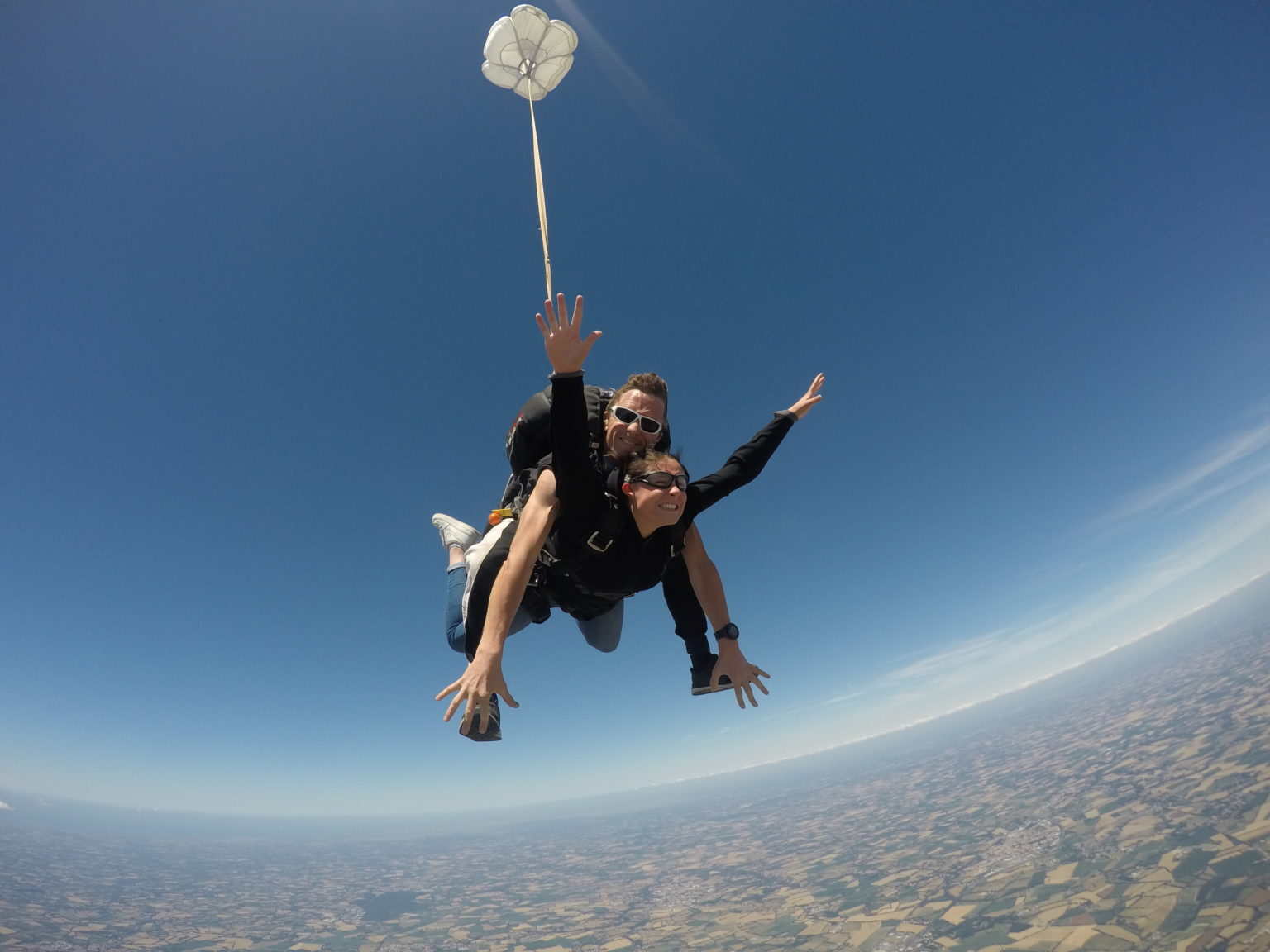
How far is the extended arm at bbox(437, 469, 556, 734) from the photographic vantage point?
2.02 metres

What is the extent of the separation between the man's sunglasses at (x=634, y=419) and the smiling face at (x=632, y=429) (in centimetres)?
1

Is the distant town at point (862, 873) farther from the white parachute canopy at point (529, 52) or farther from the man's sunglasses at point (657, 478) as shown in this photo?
the white parachute canopy at point (529, 52)

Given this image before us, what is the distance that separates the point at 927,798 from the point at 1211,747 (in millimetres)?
40532

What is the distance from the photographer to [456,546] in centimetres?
349

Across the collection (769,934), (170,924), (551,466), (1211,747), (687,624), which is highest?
(551,466)

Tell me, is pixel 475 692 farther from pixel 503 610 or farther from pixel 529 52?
pixel 529 52

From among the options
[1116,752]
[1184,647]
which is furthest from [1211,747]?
[1184,647]

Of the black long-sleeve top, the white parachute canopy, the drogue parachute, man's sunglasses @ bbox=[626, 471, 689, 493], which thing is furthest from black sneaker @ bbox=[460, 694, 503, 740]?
the white parachute canopy

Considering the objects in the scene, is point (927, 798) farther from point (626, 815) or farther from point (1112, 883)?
point (626, 815)

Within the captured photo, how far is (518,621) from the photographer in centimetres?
299

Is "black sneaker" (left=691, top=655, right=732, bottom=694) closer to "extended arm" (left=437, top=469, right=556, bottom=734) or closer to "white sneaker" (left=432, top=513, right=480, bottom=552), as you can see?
"extended arm" (left=437, top=469, right=556, bottom=734)

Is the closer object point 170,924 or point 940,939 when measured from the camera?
point 940,939

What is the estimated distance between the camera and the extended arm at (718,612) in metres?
3.15

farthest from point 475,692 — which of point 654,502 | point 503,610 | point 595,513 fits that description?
point 654,502
